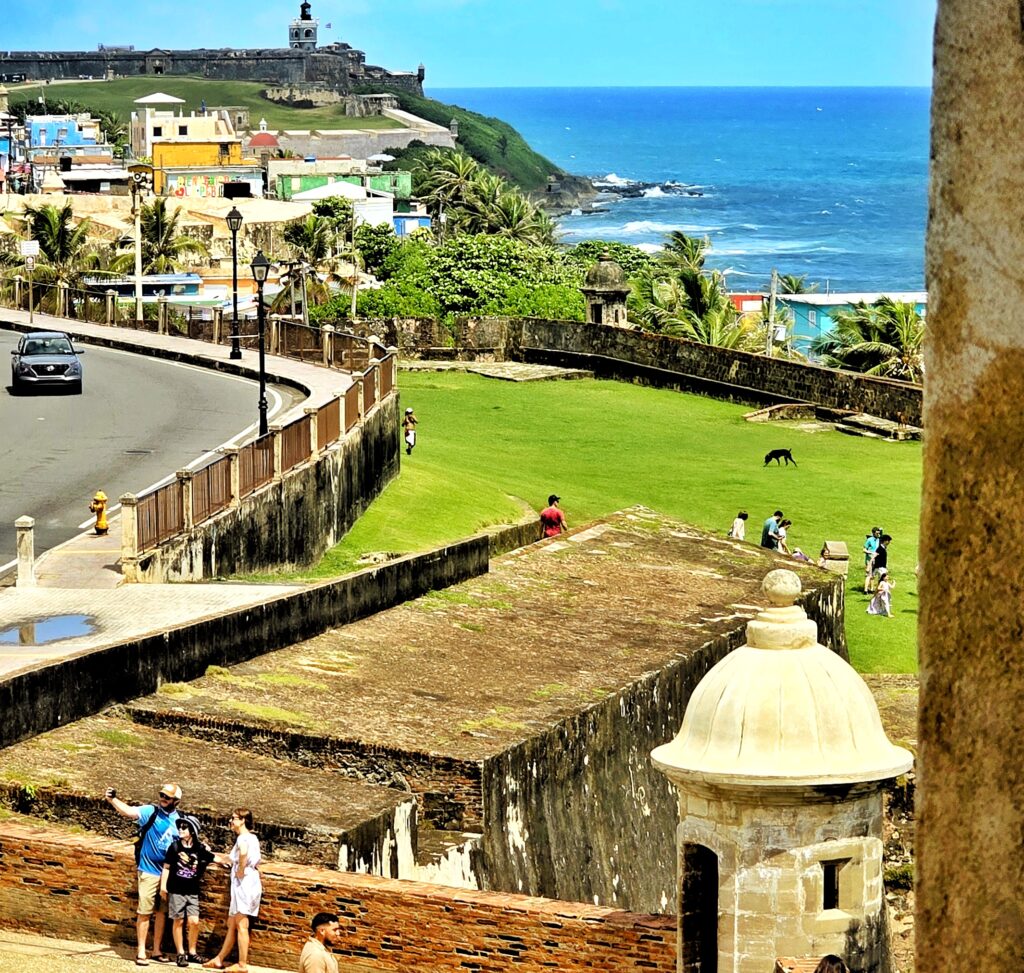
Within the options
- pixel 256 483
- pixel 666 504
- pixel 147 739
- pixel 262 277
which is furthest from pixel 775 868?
pixel 666 504

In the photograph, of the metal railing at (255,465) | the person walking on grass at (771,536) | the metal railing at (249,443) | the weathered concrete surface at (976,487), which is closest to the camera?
the weathered concrete surface at (976,487)

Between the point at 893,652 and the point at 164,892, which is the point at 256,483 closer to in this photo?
the point at 893,652

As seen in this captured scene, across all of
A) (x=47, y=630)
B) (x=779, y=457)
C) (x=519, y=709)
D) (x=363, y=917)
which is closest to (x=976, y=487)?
(x=363, y=917)

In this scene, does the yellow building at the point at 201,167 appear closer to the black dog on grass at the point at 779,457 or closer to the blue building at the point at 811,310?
the blue building at the point at 811,310

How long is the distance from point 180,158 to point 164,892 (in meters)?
129

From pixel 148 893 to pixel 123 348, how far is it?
3229 cm

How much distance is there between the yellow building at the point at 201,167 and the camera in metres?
127

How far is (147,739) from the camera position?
17719 mm

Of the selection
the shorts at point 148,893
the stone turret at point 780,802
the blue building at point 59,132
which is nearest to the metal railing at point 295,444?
the shorts at point 148,893

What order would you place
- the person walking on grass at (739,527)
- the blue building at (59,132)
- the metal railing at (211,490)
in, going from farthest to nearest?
the blue building at (59,132) < the person walking on grass at (739,527) < the metal railing at (211,490)

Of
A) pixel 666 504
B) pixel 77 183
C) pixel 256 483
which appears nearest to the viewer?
pixel 256 483

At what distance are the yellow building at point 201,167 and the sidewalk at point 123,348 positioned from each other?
71.8 meters

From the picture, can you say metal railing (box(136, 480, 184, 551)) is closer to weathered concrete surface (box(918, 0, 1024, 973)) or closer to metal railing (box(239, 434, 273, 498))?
metal railing (box(239, 434, 273, 498))

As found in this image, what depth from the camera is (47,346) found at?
38938 millimetres
